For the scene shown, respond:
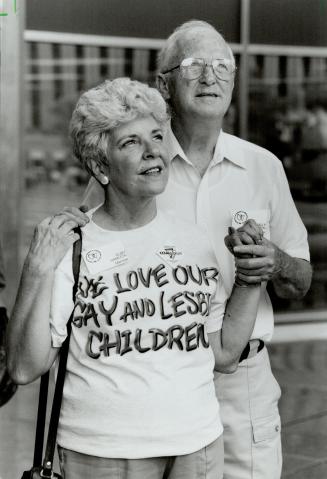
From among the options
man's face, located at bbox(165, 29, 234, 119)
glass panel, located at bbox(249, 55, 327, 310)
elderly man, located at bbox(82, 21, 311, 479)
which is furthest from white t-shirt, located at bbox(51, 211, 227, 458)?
glass panel, located at bbox(249, 55, 327, 310)

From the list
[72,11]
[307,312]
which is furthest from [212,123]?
[307,312]

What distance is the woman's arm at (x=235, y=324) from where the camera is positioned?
3070 mm

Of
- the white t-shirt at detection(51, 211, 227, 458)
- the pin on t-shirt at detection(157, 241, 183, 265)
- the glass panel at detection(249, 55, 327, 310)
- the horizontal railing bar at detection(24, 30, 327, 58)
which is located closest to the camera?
the white t-shirt at detection(51, 211, 227, 458)

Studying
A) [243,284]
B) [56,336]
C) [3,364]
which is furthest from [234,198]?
[3,364]

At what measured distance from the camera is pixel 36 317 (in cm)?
278

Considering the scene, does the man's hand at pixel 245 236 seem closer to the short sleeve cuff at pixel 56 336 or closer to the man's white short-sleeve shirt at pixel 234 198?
the man's white short-sleeve shirt at pixel 234 198

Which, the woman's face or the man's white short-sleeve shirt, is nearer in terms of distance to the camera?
the woman's face

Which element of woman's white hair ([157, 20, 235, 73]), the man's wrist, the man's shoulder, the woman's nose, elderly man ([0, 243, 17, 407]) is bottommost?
elderly man ([0, 243, 17, 407])

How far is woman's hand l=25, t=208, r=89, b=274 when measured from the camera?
9.23ft

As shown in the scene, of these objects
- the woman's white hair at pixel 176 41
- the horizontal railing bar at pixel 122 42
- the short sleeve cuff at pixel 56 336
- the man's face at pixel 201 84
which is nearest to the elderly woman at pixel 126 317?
the short sleeve cuff at pixel 56 336

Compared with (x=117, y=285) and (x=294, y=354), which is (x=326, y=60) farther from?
(x=117, y=285)

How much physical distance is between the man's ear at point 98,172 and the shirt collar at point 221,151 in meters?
0.34

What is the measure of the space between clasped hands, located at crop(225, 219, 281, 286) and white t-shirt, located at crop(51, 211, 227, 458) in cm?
14

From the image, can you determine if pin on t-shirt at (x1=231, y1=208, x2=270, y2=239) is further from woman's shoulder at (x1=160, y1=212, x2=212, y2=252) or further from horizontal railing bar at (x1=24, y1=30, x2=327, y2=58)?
horizontal railing bar at (x1=24, y1=30, x2=327, y2=58)
